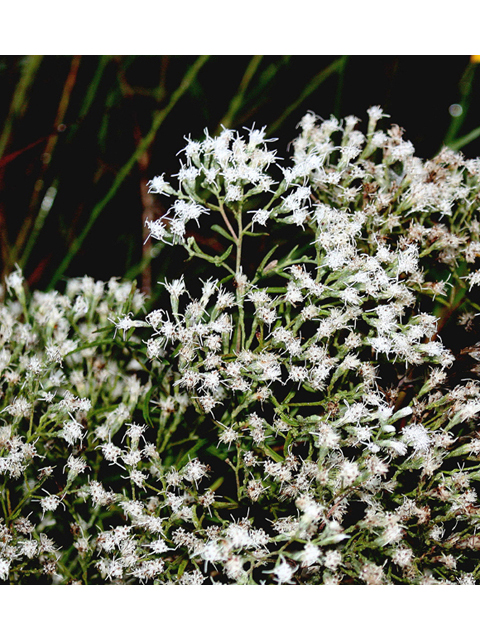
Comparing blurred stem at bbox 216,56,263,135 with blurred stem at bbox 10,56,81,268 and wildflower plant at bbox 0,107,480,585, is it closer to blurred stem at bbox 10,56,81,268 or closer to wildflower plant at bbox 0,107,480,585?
blurred stem at bbox 10,56,81,268

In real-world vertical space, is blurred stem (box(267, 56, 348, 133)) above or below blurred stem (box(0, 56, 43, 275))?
above

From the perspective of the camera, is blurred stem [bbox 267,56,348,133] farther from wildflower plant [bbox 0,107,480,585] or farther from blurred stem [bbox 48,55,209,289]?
wildflower plant [bbox 0,107,480,585]

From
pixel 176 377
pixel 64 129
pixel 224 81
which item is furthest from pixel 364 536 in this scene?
pixel 224 81

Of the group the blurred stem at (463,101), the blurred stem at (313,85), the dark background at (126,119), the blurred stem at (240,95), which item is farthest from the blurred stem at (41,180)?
the blurred stem at (463,101)

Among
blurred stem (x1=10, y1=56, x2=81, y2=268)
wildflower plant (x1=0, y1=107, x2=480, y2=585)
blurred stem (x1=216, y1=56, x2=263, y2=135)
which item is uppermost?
blurred stem (x1=216, y1=56, x2=263, y2=135)

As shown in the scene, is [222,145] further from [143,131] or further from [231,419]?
[143,131]

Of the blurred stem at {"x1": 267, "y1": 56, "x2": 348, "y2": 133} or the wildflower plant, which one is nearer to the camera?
the wildflower plant

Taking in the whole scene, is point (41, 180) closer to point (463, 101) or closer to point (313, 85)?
point (313, 85)

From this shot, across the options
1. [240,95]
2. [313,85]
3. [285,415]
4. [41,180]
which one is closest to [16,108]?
[41,180]

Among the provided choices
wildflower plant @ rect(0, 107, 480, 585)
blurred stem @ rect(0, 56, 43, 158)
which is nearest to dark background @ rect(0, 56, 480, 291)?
blurred stem @ rect(0, 56, 43, 158)
